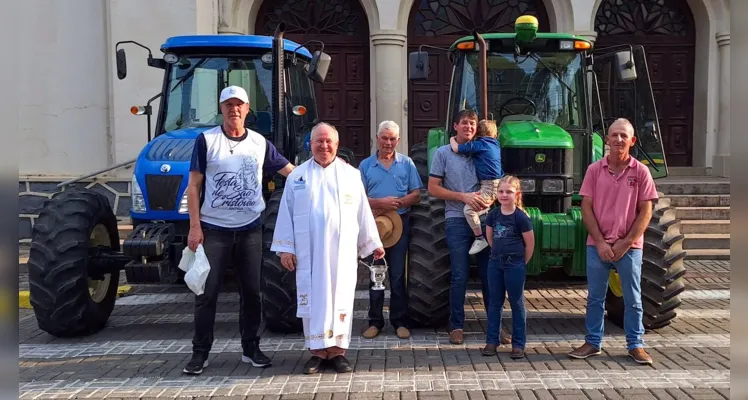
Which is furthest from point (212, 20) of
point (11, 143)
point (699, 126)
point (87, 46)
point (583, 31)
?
point (11, 143)

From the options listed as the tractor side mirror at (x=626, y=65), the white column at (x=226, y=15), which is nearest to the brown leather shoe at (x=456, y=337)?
the tractor side mirror at (x=626, y=65)

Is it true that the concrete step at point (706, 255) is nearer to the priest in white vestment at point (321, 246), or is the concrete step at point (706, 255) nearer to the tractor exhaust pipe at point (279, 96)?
the tractor exhaust pipe at point (279, 96)

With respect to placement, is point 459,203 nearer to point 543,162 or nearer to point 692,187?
point 543,162

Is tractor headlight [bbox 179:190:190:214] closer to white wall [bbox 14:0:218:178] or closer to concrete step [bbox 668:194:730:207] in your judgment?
white wall [bbox 14:0:218:178]

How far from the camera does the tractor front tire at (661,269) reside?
5.56 meters

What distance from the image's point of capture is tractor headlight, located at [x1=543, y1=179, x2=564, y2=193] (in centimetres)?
630

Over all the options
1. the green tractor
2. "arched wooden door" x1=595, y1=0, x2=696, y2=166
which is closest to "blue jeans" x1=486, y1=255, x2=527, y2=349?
the green tractor

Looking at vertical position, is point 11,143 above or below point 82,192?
above

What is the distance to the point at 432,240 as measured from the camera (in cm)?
582

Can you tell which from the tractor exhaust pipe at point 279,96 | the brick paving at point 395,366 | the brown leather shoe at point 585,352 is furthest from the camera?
the tractor exhaust pipe at point 279,96

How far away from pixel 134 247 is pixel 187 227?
756 mm

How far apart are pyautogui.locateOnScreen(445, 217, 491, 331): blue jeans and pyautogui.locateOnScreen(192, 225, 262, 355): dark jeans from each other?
5.37 ft

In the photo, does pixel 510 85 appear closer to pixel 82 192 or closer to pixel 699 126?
pixel 82 192

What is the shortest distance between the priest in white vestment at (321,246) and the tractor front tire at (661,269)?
2588 mm
